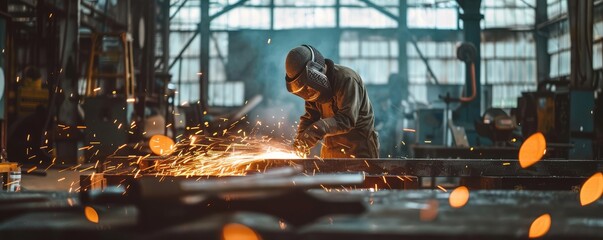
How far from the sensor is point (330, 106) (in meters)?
4.05

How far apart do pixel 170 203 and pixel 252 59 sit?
16.2 meters

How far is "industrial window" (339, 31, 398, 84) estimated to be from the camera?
1720 cm

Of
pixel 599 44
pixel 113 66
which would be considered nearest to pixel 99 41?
pixel 113 66

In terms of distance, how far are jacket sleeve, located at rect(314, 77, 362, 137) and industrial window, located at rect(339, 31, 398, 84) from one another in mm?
13417

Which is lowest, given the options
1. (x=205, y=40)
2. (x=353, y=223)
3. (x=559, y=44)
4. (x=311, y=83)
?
(x=353, y=223)

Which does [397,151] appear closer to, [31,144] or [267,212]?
[31,144]

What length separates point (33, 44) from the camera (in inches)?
524

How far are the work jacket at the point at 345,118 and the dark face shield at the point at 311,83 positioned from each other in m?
0.11

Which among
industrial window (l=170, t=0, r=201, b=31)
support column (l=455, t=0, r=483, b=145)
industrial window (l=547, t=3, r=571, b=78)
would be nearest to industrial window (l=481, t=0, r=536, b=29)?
industrial window (l=547, t=3, r=571, b=78)

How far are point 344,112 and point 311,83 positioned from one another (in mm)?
295

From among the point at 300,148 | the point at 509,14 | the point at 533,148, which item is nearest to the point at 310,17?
the point at 509,14

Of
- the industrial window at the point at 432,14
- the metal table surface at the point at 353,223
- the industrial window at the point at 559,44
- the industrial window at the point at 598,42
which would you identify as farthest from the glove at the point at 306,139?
the industrial window at the point at 559,44

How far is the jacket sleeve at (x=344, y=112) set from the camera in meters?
3.71

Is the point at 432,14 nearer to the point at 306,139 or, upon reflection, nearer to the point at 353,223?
the point at 306,139
